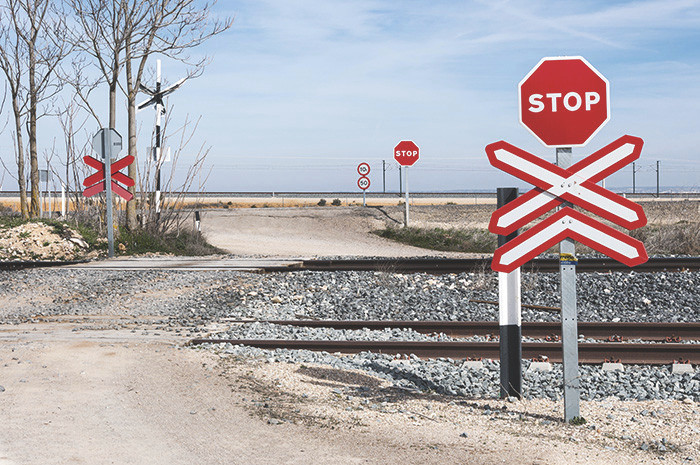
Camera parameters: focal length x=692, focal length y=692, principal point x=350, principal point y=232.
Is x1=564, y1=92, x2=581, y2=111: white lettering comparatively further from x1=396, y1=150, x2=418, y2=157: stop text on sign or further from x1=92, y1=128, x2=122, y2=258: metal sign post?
x1=396, y1=150, x2=418, y2=157: stop text on sign

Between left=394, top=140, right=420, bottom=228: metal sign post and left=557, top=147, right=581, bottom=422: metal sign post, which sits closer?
left=557, top=147, right=581, bottom=422: metal sign post

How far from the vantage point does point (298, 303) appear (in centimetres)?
1191

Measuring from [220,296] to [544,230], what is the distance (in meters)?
8.11

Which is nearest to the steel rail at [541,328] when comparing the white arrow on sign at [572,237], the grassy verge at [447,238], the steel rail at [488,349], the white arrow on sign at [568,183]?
the steel rail at [488,349]

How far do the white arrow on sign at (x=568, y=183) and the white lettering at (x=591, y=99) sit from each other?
0.33m

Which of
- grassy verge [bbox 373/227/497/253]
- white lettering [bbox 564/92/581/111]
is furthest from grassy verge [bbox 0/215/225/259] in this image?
white lettering [bbox 564/92/581/111]

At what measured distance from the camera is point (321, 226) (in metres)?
29.0

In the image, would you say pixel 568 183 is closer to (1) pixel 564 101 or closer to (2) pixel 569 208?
(2) pixel 569 208

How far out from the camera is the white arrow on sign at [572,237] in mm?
5094

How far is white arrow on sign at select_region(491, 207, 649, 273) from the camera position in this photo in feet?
16.7

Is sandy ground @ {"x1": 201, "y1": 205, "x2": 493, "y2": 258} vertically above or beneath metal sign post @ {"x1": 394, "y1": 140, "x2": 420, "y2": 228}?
beneath

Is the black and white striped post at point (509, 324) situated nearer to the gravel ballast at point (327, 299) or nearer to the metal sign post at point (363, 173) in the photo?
the gravel ballast at point (327, 299)

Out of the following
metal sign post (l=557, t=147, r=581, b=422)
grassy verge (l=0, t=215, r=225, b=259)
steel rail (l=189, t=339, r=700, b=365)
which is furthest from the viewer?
grassy verge (l=0, t=215, r=225, b=259)

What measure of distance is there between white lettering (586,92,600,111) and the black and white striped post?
4.49 feet
